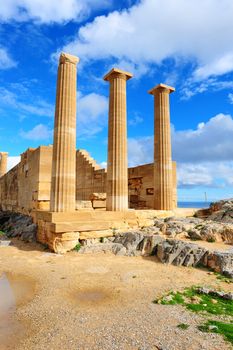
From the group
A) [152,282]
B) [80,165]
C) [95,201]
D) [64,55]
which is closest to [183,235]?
[152,282]

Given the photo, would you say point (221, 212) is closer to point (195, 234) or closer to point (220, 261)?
point (195, 234)

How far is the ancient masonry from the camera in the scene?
11.5m

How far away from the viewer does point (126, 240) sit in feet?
36.0

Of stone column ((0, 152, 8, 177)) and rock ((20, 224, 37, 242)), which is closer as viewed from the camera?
rock ((20, 224, 37, 242))

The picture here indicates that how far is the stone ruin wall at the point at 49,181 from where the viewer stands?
17000 millimetres

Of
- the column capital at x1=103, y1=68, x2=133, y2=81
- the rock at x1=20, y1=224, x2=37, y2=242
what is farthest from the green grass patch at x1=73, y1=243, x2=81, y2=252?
the column capital at x1=103, y1=68, x2=133, y2=81

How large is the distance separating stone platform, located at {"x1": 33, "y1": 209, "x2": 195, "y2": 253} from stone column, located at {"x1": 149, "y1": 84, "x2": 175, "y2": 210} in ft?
9.46

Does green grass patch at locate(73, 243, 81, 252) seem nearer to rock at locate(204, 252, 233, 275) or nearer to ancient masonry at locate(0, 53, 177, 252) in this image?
ancient masonry at locate(0, 53, 177, 252)

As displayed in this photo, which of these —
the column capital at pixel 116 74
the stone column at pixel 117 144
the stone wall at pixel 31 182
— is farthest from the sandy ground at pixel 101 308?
the column capital at pixel 116 74

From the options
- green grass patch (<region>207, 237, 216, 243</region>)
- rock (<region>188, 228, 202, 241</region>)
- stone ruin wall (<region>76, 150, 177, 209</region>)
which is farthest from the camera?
stone ruin wall (<region>76, 150, 177, 209</region>)

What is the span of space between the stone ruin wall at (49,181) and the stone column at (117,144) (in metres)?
4.42

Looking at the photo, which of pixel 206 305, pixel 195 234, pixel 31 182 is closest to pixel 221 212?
pixel 195 234

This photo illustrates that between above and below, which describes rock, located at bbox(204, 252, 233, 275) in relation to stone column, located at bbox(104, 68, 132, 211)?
below

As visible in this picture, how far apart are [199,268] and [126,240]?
11.4ft
